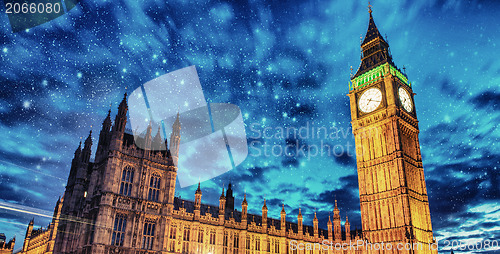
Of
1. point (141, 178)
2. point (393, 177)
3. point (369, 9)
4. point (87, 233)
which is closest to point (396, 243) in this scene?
point (393, 177)

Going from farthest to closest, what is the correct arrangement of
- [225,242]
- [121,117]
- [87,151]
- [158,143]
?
[87,151], [225,242], [158,143], [121,117]

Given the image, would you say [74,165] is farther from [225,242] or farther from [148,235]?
[225,242]

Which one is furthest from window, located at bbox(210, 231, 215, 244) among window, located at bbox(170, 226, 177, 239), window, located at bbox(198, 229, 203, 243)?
window, located at bbox(170, 226, 177, 239)

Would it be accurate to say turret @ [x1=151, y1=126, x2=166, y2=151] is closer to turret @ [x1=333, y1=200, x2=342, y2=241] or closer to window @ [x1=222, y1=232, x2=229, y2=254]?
window @ [x1=222, y1=232, x2=229, y2=254]

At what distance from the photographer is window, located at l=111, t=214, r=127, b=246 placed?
1680 inches

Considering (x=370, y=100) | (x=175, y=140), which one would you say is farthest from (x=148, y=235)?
(x=370, y=100)

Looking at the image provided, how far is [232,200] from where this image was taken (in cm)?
7319

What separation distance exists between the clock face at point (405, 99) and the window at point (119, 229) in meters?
54.3

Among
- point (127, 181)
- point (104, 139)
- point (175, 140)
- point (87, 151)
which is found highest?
point (175, 140)

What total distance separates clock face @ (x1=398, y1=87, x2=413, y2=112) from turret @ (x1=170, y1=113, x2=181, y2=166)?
143ft

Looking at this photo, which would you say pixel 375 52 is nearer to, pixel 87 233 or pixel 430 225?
pixel 430 225

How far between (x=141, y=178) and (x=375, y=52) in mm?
55356

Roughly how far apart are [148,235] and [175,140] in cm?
1365

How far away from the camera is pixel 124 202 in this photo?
146 feet
